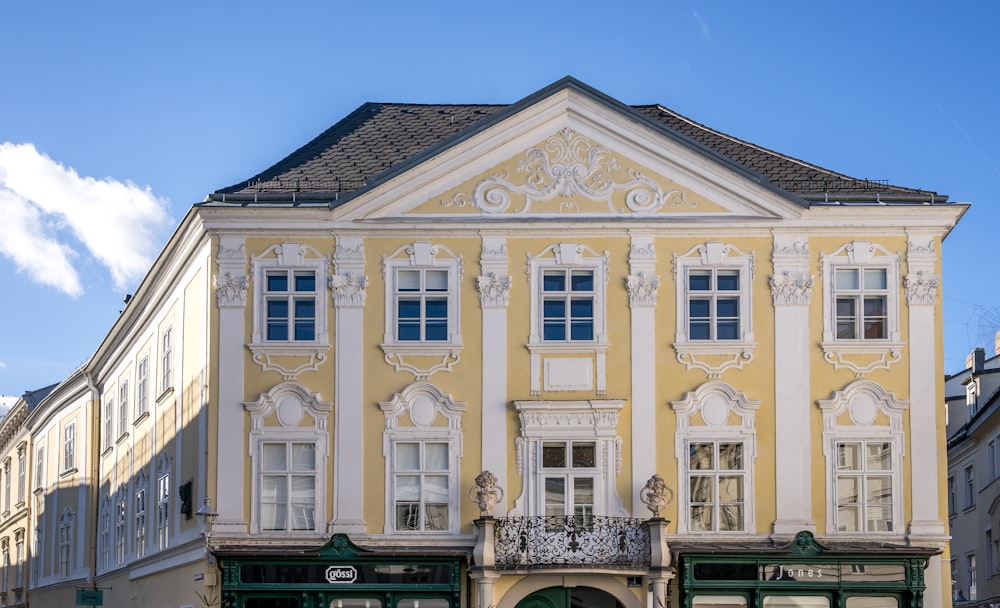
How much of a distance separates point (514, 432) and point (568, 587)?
314 cm

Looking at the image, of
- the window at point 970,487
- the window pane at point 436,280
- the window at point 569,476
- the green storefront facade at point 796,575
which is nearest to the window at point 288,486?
the window pane at point 436,280

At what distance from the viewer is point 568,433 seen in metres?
31.2

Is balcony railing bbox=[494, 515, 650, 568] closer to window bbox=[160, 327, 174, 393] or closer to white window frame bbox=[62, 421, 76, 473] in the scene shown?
window bbox=[160, 327, 174, 393]

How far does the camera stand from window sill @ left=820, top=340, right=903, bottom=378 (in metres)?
31.5

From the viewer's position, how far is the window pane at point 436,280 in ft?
104

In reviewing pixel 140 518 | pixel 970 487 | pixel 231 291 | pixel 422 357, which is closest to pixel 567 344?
pixel 422 357

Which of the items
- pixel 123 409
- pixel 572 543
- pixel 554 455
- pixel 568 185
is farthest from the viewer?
pixel 123 409

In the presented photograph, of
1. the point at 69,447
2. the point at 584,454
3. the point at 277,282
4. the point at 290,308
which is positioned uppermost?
the point at 277,282

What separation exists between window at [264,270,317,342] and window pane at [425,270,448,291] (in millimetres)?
2245

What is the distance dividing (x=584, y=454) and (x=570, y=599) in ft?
9.15

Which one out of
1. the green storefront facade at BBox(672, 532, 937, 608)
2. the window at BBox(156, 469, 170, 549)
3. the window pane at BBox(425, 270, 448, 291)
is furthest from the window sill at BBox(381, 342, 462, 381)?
the window at BBox(156, 469, 170, 549)

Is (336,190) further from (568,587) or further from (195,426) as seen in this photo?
(568,587)

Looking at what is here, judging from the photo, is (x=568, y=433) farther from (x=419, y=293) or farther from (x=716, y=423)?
(x=419, y=293)

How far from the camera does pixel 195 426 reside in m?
32.4
